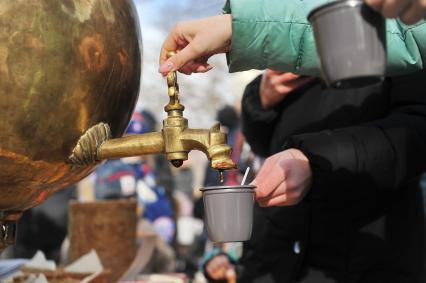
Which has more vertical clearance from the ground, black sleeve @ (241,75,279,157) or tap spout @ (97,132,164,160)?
black sleeve @ (241,75,279,157)

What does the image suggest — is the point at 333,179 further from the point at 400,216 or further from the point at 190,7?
the point at 190,7

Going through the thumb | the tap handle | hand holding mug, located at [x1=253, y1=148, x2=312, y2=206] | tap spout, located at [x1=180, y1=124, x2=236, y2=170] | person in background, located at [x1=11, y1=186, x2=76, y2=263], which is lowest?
person in background, located at [x1=11, y1=186, x2=76, y2=263]

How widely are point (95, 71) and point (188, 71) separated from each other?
8.3 inches

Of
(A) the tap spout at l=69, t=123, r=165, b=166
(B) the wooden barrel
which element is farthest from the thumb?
(B) the wooden barrel

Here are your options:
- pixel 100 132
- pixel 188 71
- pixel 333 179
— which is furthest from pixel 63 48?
pixel 333 179

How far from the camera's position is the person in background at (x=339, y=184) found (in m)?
1.51

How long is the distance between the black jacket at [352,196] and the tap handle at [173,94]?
39 cm

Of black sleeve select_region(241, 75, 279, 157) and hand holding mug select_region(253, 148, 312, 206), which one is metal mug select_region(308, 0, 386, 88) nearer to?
hand holding mug select_region(253, 148, 312, 206)

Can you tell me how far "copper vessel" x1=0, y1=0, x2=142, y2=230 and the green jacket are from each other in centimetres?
21

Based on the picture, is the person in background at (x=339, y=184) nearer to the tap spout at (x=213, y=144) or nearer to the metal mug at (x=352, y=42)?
the tap spout at (x=213, y=144)

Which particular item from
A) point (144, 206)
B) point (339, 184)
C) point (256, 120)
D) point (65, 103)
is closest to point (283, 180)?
point (339, 184)

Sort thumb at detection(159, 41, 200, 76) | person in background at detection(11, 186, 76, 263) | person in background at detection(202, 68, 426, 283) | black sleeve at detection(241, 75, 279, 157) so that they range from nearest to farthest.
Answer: thumb at detection(159, 41, 200, 76), person in background at detection(202, 68, 426, 283), black sleeve at detection(241, 75, 279, 157), person in background at detection(11, 186, 76, 263)

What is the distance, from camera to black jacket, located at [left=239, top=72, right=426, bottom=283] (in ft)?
5.08

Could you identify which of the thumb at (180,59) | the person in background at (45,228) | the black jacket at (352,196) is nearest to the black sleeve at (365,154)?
the black jacket at (352,196)
